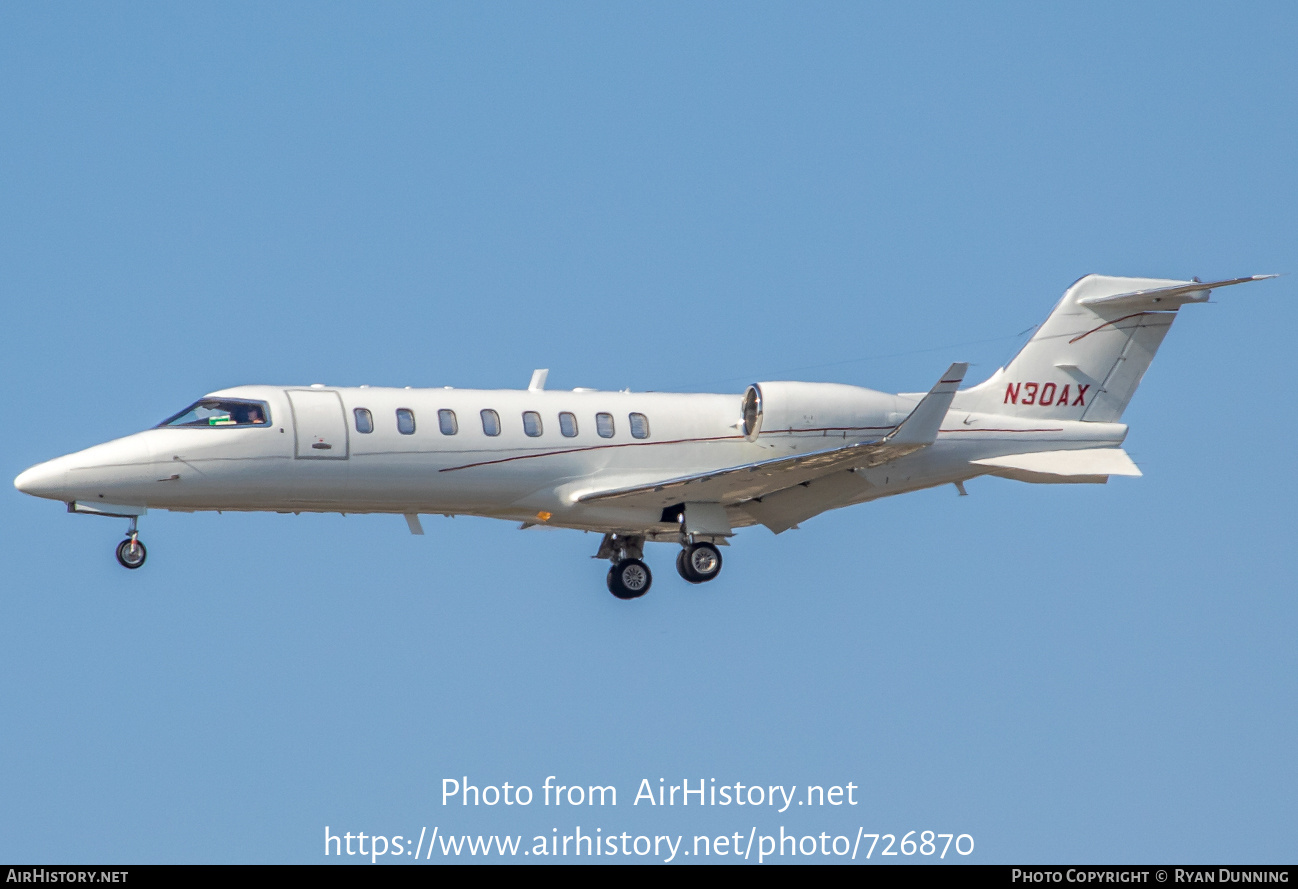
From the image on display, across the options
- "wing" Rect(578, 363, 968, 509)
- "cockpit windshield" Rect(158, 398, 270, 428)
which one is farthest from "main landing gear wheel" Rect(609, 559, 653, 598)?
"cockpit windshield" Rect(158, 398, 270, 428)

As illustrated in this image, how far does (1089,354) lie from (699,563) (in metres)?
8.13

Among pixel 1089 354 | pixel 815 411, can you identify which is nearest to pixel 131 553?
pixel 815 411

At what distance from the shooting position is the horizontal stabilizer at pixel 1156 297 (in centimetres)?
3189

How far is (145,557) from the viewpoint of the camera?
89.9 ft

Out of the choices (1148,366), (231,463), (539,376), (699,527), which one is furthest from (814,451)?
(231,463)

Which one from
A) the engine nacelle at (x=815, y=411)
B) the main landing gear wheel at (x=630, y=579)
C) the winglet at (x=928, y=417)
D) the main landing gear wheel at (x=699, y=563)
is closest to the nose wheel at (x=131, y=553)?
the main landing gear wheel at (x=630, y=579)

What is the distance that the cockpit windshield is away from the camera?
90.8ft

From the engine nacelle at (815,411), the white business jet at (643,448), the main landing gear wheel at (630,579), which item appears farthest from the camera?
the main landing gear wheel at (630,579)

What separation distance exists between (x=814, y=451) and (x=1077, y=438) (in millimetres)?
4963

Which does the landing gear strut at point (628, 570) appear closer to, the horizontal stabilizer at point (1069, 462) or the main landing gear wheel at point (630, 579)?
the main landing gear wheel at point (630, 579)

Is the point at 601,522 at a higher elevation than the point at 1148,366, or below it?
below

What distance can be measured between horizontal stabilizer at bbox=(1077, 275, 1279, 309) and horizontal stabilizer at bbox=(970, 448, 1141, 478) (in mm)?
2753

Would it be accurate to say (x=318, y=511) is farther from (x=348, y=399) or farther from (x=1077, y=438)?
(x=1077, y=438)

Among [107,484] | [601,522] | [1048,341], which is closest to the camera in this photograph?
[107,484]
